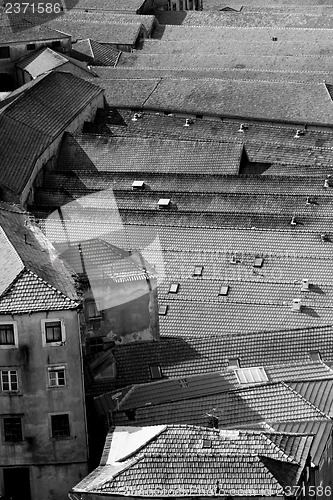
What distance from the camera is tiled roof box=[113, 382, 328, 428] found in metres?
75.9

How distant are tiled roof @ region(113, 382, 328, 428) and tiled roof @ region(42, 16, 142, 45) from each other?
79223mm

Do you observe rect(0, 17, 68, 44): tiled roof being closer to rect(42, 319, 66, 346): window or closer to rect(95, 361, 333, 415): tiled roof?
rect(95, 361, 333, 415): tiled roof

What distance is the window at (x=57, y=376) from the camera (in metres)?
74.4

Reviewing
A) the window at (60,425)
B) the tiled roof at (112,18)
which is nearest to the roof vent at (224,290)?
the window at (60,425)

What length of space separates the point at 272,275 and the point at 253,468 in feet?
92.0

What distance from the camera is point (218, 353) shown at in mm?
83062

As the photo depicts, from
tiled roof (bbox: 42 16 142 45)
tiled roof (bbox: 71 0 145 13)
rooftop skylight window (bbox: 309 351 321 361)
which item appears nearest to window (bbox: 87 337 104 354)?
rooftop skylight window (bbox: 309 351 321 361)

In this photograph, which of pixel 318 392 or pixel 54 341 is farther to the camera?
pixel 318 392

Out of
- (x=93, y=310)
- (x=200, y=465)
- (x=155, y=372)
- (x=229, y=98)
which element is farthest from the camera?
(x=229, y=98)

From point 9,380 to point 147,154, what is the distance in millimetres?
45720

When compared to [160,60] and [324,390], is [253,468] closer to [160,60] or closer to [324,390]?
[324,390]

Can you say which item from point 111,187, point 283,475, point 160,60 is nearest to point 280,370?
point 283,475

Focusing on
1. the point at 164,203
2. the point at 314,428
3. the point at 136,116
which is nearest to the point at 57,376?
the point at 314,428

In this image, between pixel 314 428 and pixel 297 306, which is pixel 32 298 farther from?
pixel 297 306
